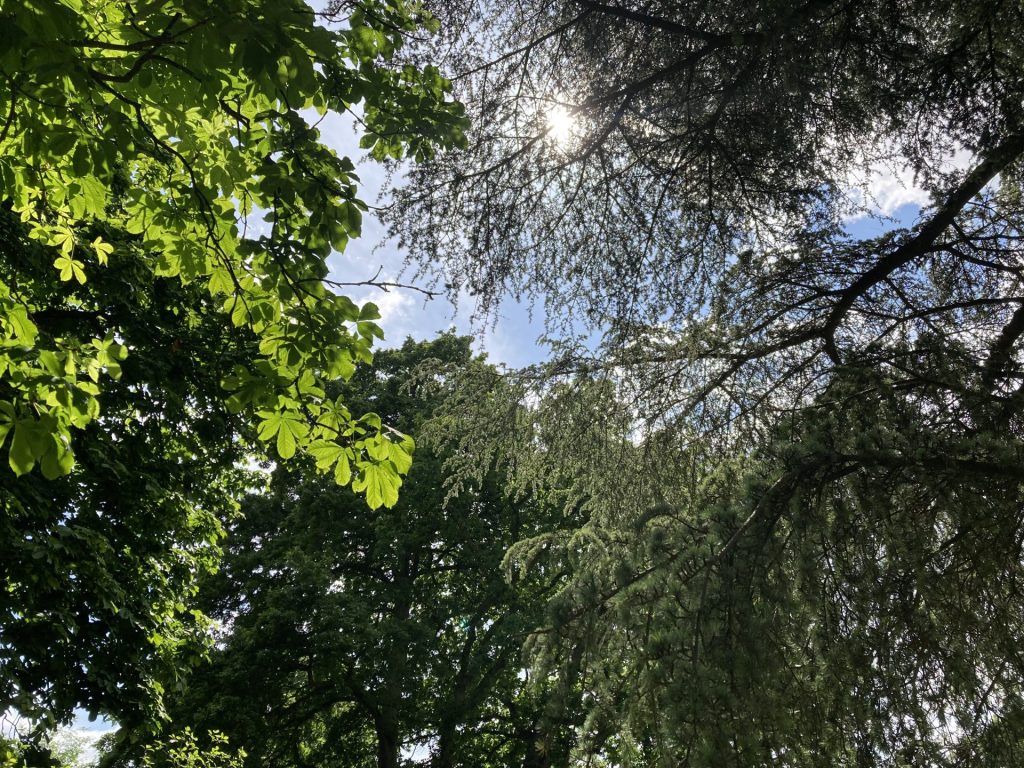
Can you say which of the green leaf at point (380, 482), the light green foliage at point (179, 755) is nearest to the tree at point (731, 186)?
the green leaf at point (380, 482)

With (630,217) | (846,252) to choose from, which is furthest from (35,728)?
(846,252)

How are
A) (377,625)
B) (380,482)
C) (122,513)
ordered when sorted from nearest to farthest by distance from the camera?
1. (380,482)
2. (122,513)
3. (377,625)

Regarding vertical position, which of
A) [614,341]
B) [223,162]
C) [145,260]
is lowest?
[223,162]

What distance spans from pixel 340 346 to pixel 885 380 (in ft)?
9.87

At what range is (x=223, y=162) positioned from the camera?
271 centimetres

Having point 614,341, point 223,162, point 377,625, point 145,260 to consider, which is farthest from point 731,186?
point 377,625

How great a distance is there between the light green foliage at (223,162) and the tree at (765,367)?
1.63 metres

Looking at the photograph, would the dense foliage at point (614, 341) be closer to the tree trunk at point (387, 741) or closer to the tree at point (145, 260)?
the tree at point (145, 260)

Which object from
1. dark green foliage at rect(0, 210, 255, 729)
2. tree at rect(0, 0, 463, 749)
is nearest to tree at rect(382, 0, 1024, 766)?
tree at rect(0, 0, 463, 749)

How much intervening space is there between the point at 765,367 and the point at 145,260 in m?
5.34

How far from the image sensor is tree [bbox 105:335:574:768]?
11273 mm

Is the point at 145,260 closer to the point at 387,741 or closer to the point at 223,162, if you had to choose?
the point at 223,162

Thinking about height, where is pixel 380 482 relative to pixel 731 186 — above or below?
below

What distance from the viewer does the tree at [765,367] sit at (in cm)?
323
